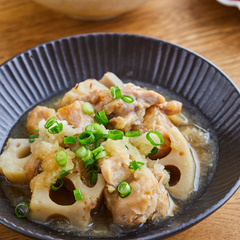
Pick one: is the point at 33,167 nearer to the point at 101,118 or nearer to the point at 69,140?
the point at 69,140

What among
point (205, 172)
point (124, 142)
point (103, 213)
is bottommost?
point (103, 213)

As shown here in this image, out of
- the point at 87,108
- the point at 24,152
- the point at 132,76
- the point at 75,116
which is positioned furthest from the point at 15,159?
the point at 132,76

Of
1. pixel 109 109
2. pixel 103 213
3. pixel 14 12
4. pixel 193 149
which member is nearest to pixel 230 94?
pixel 193 149

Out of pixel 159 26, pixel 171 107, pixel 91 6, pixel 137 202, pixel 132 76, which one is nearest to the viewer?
pixel 137 202

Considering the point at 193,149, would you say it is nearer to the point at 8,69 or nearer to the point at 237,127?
the point at 237,127

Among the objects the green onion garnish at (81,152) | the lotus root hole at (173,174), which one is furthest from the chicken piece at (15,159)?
the lotus root hole at (173,174)
